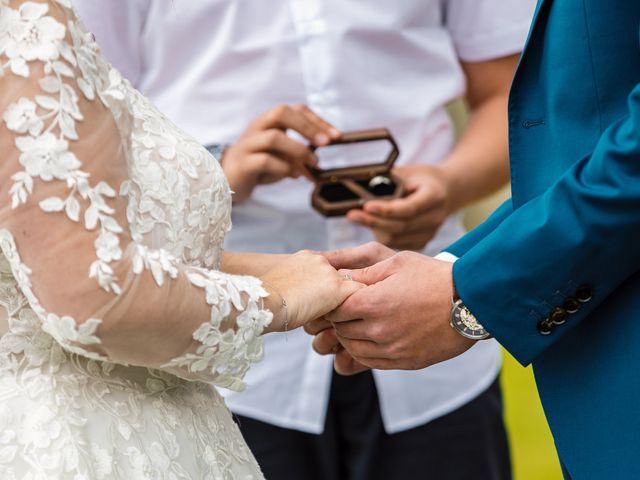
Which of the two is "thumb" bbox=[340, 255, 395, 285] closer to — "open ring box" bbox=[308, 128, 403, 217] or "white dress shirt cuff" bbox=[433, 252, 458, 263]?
"white dress shirt cuff" bbox=[433, 252, 458, 263]

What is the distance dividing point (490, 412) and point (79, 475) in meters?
1.29

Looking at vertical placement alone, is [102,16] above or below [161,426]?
above

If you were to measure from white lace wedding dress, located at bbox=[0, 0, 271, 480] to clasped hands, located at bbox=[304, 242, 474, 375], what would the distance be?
0.85 ft

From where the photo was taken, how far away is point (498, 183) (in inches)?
97.1

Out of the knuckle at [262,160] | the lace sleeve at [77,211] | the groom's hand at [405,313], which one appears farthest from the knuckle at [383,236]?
the lace sleeve at [77,211]

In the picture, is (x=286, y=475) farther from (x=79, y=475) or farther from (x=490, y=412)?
(x=79, y=475)

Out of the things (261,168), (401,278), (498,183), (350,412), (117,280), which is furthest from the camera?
(498,183)

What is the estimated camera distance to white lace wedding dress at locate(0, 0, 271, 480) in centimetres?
115

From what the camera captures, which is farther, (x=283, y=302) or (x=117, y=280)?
(x=283, y=302)

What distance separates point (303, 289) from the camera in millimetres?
1537

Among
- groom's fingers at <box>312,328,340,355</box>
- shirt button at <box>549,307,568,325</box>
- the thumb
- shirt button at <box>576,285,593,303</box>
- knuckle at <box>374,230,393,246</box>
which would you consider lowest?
knuckle at <box>374,230,393,246</box>

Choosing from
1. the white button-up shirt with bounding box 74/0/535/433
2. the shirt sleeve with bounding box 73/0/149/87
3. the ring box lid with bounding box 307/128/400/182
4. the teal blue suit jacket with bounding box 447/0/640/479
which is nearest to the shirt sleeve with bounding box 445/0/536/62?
the white button-up shirt with bounding box 74/0/535/433

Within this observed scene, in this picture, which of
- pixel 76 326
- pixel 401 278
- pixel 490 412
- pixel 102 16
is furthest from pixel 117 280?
pixel 490 412

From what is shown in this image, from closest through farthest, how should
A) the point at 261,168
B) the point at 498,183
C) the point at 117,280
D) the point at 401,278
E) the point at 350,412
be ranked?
the point at 117,280 → the point at 401,278 → the point at 261,168 → the point at 350,412 → the point at 498,183
